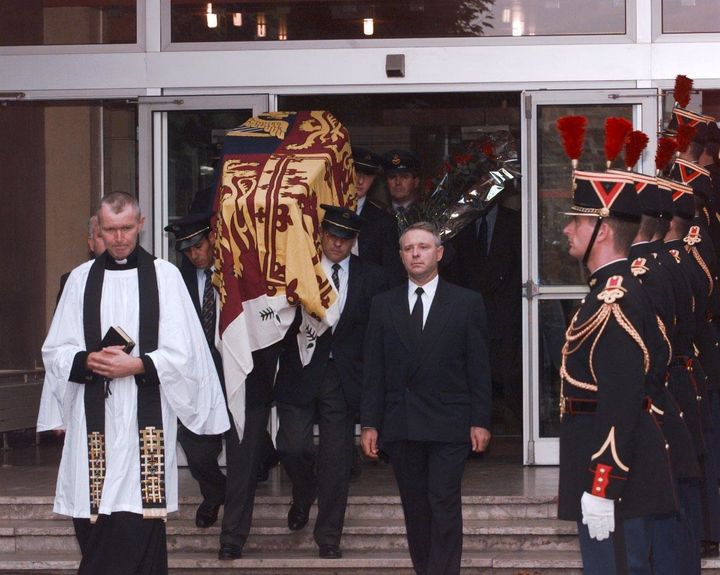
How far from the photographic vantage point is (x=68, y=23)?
28.6ft

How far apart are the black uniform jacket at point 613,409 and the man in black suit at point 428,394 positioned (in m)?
1.55

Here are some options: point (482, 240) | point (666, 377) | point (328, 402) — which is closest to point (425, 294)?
point (328, 402)

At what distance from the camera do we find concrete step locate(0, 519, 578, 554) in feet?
23.6

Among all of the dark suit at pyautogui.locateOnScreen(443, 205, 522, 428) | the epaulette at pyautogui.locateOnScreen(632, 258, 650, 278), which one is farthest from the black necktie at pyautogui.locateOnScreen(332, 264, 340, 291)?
the dark suit at pyautogui.locateOnScreen(443, 205, 522, 428)

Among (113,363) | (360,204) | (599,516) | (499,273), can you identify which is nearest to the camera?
(599,516)

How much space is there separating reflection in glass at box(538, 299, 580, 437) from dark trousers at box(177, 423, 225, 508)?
2.19m

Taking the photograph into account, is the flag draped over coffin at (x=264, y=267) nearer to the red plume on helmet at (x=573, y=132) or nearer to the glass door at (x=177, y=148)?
the glass door at (x=177, y=148)

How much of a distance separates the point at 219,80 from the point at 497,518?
3.28 m

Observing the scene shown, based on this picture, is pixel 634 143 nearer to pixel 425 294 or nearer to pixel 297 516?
pixel 425 294

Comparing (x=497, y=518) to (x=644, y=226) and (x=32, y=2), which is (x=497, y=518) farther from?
(x=32, y=2)

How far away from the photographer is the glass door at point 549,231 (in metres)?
8.22

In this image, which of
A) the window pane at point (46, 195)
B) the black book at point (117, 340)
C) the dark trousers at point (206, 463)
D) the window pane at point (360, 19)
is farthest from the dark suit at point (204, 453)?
the window pane at point (46, 195)

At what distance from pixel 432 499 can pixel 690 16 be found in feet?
12.8

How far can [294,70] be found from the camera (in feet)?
27.9
